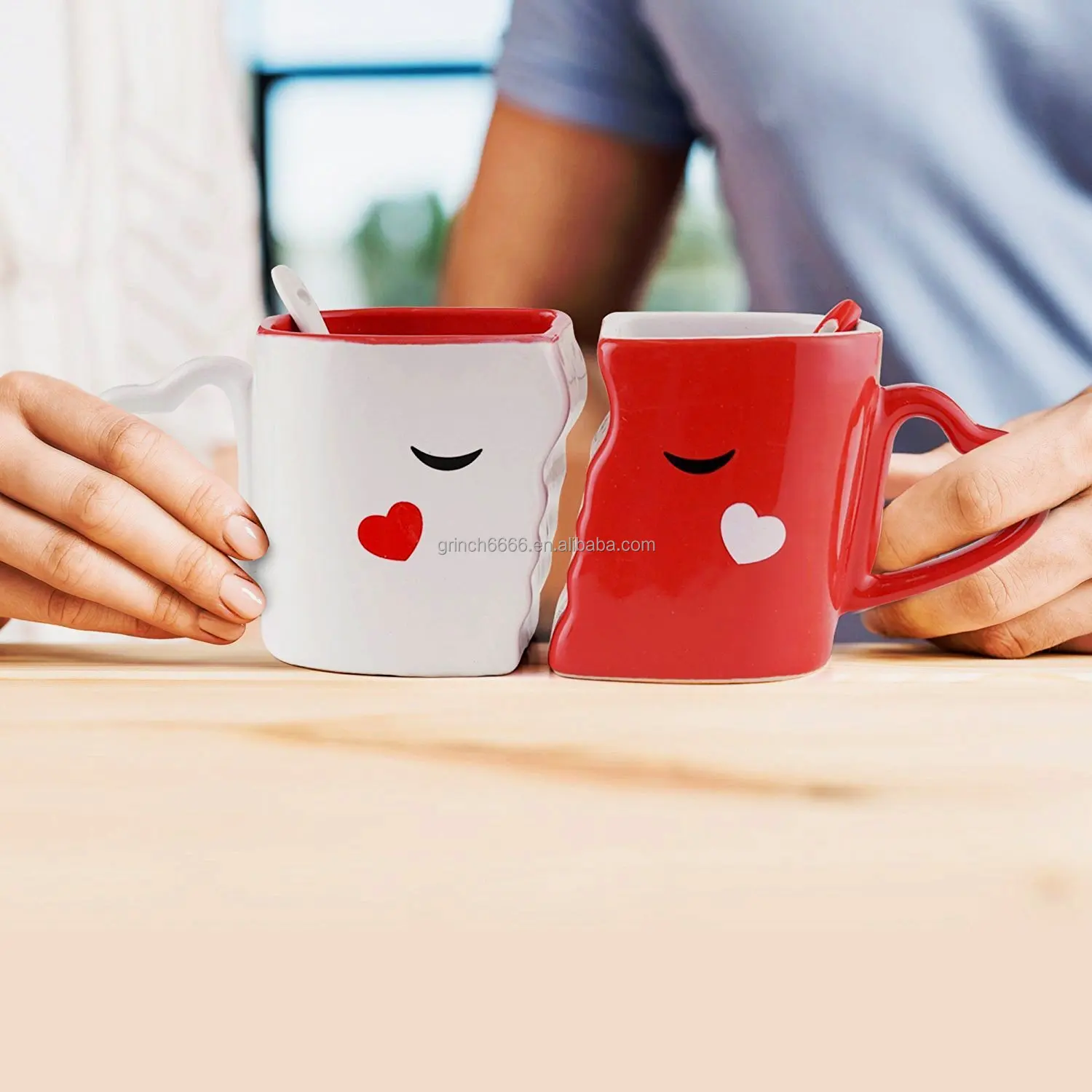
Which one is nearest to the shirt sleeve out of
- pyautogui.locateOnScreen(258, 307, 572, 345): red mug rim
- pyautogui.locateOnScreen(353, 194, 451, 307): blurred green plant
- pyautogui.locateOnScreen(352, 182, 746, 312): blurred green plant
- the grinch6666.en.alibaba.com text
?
pyautogui.locateOnScreen(258, 307, 572, 345): red mug rim

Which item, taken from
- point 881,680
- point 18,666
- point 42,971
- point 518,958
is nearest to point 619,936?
point 518,958

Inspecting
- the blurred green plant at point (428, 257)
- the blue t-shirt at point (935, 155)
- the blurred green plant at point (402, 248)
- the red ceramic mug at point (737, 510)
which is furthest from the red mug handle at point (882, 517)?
the blurred green plant at point (402, 248)

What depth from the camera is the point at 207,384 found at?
452 mm

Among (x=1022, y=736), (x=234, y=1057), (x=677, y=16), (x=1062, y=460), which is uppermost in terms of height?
(x=677, y=16)

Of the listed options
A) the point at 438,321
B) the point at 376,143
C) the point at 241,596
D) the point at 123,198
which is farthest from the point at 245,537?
the point at 376,143

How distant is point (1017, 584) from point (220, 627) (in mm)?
334

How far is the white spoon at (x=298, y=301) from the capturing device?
0.44 metres

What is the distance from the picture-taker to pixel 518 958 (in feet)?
0.84

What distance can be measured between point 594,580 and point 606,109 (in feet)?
1.96

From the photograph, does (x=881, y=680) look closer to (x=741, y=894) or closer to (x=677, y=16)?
(x=741, y=894)

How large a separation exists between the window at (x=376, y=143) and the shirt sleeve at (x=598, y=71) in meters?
1.74

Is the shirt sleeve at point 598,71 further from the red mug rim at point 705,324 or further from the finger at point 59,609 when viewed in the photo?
the finger at point 59,609

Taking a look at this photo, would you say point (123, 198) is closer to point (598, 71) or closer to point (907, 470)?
point (598, 71)

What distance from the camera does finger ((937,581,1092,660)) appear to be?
49 centimetres
